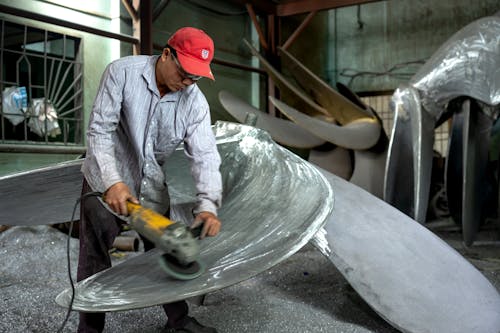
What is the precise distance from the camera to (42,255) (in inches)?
150

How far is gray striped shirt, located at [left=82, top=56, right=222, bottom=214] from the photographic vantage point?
190 centimetres

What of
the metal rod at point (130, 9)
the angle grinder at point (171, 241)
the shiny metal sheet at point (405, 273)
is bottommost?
the shiny metal sheet at point (405, 273)

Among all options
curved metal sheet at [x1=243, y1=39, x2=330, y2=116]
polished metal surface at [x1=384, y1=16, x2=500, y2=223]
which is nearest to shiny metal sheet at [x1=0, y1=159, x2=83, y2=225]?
polished metal surface at [x1=384, y1=16, x2=500, y2=223]

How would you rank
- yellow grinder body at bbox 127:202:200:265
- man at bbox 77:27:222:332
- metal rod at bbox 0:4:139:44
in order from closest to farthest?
yellow grinder body at bbox 127:202:200:265 → man at bbox 77:27:222:332 → metal rod at bbox 0:4:139:44

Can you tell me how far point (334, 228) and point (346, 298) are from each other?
0.51m

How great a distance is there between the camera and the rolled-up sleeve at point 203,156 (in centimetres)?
200

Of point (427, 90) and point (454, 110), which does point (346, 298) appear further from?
point (454, 110)

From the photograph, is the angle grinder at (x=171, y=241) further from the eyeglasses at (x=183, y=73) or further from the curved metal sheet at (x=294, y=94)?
the curved metal sheet at (x=294, y=94)

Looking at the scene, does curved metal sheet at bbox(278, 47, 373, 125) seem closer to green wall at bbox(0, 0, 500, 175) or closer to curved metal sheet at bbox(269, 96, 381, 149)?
curved metal sheet at bbox(269, 96, 381, 149)

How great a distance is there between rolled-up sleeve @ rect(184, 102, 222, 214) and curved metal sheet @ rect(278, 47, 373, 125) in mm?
3803

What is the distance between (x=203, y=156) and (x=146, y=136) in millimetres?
232

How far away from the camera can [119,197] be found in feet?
5.61

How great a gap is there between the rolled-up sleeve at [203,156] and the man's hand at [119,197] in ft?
1.06

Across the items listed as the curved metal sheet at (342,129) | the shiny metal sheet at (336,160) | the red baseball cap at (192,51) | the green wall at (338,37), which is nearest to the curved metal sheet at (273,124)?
the shiny metal sheet at (336,160)
